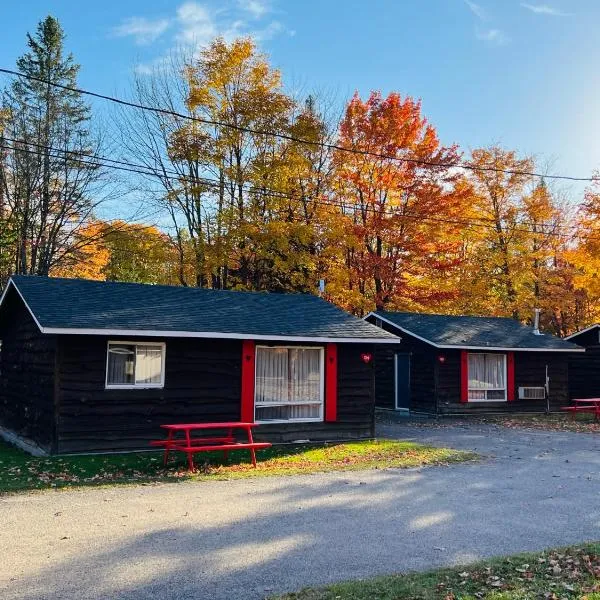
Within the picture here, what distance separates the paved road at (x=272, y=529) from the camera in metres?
5.60

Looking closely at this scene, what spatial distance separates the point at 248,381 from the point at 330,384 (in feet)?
7.29

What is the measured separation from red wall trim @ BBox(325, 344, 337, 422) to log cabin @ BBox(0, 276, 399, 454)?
25 mm

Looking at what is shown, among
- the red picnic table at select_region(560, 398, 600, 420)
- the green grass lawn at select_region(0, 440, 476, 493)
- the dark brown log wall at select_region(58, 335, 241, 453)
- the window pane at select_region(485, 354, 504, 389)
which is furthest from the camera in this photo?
the window pane at select_region(485, 354, 504, 389)

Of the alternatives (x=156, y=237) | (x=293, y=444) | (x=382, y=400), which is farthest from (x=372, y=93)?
(x=293, y=444)

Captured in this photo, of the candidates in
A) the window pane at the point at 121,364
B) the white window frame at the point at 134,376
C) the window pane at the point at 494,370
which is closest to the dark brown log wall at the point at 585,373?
the window pane at the point at 494,370

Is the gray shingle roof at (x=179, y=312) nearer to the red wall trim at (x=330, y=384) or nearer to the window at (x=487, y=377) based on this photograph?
the red wall trim at (x=330, y=384)

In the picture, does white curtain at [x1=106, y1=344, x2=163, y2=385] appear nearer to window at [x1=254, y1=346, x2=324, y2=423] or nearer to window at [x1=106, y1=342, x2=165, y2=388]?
window at [x1=106, y1=342, x2=165, y2=388]

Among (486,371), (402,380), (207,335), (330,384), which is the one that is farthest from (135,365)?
(486,371)

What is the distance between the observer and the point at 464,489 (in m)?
9.96

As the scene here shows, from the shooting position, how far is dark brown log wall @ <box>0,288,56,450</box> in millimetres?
13352

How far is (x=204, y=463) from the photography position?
12.3m

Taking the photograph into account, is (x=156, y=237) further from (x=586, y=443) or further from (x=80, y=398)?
(x=586, y=443)

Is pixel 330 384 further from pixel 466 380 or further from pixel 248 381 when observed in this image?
pixel 466 380

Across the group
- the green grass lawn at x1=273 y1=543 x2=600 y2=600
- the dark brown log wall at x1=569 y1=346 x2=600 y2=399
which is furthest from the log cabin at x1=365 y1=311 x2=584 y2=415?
the green grass lawn at x1=273 y1=543 x2=600 y2=600
